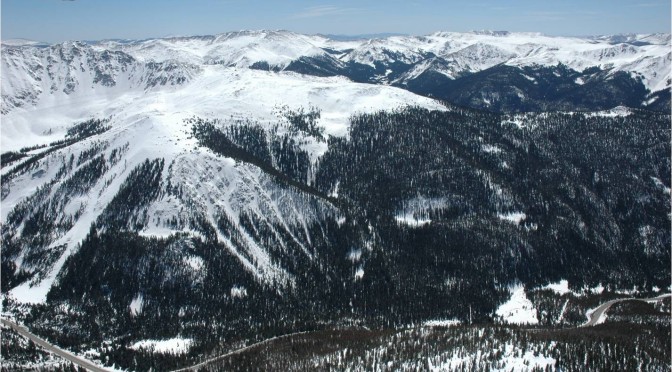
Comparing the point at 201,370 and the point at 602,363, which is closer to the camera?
the point at 602,363

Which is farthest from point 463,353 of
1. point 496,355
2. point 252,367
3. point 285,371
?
point 252,367

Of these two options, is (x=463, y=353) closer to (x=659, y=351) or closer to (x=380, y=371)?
(x=380, y=371)

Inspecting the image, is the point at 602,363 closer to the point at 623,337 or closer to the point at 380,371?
the point at 623,337

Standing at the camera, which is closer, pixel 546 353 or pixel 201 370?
pixel 546 353

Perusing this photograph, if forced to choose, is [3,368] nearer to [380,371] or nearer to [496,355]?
[380,371]

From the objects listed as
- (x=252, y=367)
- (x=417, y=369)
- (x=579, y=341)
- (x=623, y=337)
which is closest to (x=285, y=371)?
(x=252, y=367)

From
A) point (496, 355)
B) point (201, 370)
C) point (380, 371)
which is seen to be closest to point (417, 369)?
point (380, 371)

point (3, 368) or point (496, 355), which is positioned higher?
point (496, 355)

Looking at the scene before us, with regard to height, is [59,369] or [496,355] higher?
[496,355]
